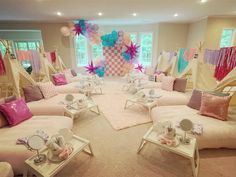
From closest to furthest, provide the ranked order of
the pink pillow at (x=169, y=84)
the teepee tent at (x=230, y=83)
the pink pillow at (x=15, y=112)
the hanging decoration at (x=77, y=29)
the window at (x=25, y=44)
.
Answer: the pink pillow at (x=15, y=112), the teepee tent at (x=230, y=83), the pink pillow at (x=169, y=84), the hanging decoration at (x=77, y=29), the window at (x=25, y=44)

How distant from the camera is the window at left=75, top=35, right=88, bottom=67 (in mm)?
7039

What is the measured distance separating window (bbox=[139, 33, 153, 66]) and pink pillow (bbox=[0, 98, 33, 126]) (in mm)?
6148

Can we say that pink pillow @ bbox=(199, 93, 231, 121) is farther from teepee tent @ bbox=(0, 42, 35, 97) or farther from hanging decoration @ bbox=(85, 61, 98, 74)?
hanging decoration @ bbox=(85, 61, 98, 74)

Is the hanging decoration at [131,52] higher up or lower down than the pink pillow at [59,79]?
higher up

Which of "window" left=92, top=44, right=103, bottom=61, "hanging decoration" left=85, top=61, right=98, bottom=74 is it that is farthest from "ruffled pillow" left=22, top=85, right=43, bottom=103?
"window" left=92, top=44, right=103, bottom=61

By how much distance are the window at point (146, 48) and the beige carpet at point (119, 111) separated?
308 centimetres

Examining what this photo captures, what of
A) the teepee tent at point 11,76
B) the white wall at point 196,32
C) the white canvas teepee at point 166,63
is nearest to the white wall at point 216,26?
the white wall at point 196,32

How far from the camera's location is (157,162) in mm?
2016

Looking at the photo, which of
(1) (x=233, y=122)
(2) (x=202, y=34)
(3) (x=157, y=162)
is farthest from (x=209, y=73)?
(2) (x=202, y=34)

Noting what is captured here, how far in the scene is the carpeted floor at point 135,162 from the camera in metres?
1.85

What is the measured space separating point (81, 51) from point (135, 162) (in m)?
6.28

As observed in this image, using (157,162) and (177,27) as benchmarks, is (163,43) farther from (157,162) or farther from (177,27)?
(157,162)

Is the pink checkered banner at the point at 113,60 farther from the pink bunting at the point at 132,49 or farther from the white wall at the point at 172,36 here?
the white wall at the point at 172,36

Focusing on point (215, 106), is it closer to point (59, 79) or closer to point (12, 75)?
point (12, 75)
